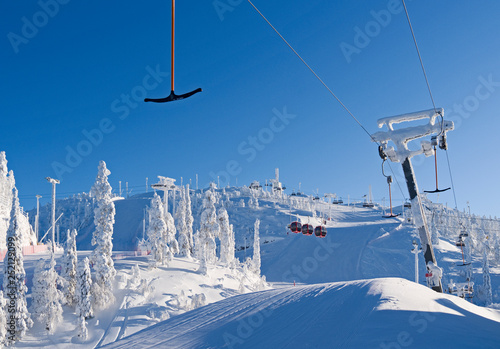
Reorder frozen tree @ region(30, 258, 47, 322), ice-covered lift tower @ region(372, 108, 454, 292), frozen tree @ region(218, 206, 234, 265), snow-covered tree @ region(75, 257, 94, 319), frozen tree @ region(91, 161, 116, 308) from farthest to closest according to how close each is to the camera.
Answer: frozen tree @ region(218, 206, 234, 265) → frozen tree @ region(91, 161, 116, 308) → snow-covered tree @ region(75, 257, 94, 319) → frozen tree @ region(30, 258, 47, 322) → ice-covered lift tower @ region(372, 108, 454, 292)

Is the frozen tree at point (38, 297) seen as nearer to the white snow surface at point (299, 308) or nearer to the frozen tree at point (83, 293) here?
the white snow surface at point (299, 308)

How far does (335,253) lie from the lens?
282 feet

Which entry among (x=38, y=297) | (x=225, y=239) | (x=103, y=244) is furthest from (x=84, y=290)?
(x=225, y=239)

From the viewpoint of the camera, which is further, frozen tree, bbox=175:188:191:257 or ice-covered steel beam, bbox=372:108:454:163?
frozen tree, bbox=175:188:191:257

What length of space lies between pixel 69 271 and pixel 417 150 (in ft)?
98.9

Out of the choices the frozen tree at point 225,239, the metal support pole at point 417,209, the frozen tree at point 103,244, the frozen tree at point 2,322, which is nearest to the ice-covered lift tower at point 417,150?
the metal support pole at point 417,209

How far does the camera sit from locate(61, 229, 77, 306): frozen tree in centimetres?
3263

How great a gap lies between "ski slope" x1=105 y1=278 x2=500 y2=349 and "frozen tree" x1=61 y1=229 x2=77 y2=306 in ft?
72.0

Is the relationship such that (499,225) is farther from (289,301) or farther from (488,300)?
(289,301)

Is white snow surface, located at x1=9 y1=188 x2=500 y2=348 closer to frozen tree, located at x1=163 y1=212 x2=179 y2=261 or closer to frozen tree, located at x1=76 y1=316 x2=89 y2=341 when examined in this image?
frozen tree, located at x1=76 y1=316 x2=89 y2=341

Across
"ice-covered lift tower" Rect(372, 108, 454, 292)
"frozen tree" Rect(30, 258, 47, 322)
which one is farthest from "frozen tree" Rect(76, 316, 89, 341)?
"ice-covered lift tower" Rect(372, 108, 454, 292)

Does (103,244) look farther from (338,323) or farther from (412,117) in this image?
(338,323)

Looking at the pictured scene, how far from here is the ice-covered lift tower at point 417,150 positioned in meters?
16.5

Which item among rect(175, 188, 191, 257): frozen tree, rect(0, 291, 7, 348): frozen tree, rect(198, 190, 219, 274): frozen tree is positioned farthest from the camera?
rect(175, 188, 191, 257): frozen tree
